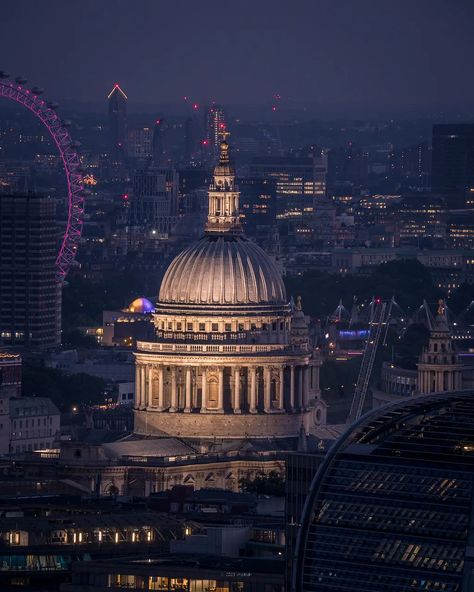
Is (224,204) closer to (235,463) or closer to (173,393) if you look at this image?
(173,393)

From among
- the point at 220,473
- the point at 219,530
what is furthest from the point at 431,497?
the point at 220,473

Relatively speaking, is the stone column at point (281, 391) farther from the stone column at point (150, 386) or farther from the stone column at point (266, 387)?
the stone column at point (150, 386)

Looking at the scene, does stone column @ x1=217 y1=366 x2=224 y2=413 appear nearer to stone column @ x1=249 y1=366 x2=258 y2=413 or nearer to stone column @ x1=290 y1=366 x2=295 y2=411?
stone column @ x1=249 y1=366 x2=258 y2=413

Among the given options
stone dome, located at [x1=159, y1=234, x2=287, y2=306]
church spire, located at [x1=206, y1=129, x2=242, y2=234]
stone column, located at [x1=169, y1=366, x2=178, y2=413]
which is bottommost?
stone column, located at [x1=169, y1=366, x2=178, y2=413]

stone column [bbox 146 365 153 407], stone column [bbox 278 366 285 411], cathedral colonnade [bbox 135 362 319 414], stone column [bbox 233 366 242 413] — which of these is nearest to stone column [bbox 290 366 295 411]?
cathedral colonnade [bbox 135 362 319 414]

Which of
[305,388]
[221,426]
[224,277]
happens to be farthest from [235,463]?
[224,277]

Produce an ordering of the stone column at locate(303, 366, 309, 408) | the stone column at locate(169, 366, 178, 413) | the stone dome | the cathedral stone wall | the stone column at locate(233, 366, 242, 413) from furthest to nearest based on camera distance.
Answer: the stone dome, the stone column at locate(303, 366, 309, 408), the stone column at locate(233, 366, 242, 413), the stone column at locate(169, 366, 178, 413), the cathedral stone wall

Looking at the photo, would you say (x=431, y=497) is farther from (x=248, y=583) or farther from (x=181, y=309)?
(x=181, y=309)
